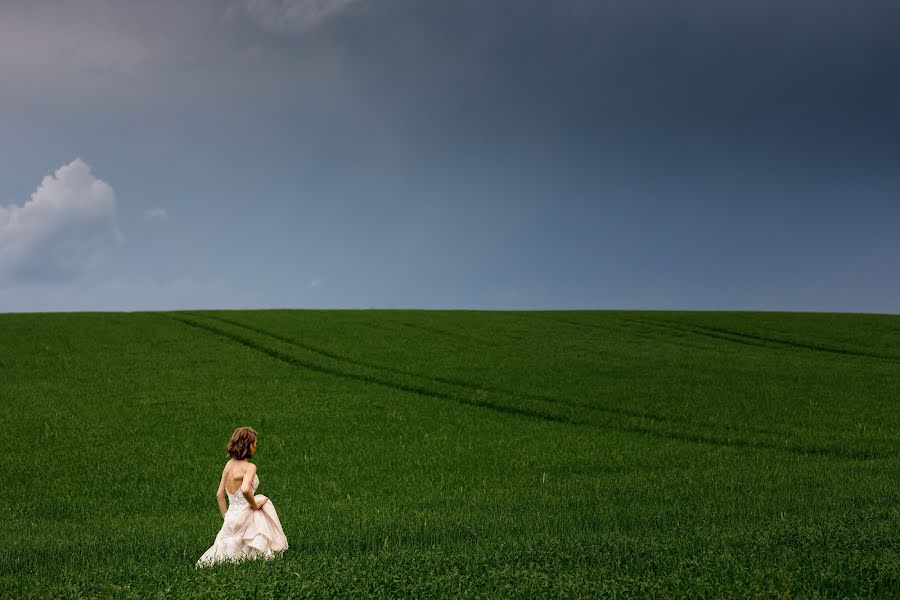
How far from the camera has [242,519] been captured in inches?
402

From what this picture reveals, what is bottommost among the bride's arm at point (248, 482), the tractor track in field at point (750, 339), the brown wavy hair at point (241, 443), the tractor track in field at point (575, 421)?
the tractor track in field at point (575, 421)

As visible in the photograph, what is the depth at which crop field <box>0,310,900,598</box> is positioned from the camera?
9.40 metres

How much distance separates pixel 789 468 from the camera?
1883cm

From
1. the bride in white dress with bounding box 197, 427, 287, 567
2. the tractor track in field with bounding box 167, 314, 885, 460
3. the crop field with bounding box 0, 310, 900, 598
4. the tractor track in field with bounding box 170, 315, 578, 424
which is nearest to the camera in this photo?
the crop field with bounding box 0, 310, 900, 598

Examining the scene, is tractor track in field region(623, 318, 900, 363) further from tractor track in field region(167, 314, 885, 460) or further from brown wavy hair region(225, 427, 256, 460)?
brown wavy hair region(225, 427, 256, 460)

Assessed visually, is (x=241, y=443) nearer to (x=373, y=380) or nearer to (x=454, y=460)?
(x=454, y=460)

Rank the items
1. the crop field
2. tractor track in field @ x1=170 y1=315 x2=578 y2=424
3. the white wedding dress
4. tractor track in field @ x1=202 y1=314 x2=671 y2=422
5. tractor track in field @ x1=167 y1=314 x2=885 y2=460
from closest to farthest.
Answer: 1. the crop field
2. the white wedding dress
3. tractor track in field @ x1=167 y1=314 x2=885 y2=460
4. tractor track in field @ x1=202 y1=314 x2=671 y2=422
5. tractor track in field @ x1=170 y1=315 x2=578 y2=424

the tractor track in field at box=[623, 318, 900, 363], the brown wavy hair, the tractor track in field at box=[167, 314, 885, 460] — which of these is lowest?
the tractor track in field at box=[167, 314, 885, 460]

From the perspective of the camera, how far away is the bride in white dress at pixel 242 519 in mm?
9961

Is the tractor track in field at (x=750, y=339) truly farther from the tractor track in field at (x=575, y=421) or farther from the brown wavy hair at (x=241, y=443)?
the brown wavy hair at (x=241, y=443)

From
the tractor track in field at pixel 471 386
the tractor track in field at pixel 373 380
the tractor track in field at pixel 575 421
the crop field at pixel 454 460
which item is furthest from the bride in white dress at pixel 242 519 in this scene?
the tractor track in field at pixel 471 386

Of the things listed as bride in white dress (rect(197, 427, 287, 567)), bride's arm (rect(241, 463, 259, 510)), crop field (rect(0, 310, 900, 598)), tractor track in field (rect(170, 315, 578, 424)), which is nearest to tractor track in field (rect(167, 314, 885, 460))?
tractor track in field (rect(170, 315, 578, 424))

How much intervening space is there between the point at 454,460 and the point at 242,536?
32.9ft

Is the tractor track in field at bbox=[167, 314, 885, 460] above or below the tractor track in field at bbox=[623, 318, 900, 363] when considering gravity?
below
